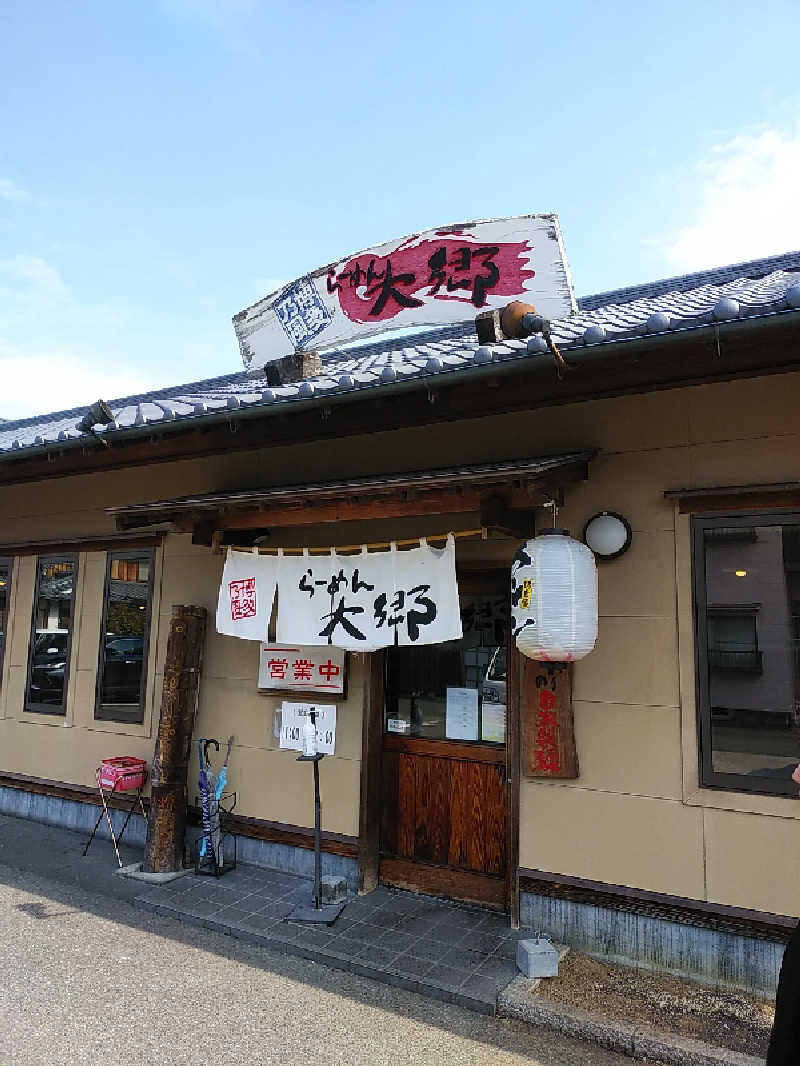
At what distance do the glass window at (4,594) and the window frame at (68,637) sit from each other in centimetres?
54

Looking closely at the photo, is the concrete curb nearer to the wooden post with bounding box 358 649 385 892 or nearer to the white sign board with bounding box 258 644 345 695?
the wooden post with bounding box 358 649 385 892

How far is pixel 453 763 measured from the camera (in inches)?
227

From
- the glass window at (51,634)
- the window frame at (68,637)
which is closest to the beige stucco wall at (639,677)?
the window frame at (68,637)

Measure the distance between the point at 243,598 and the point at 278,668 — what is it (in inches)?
30.3

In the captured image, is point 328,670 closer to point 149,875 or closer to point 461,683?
point 461,683

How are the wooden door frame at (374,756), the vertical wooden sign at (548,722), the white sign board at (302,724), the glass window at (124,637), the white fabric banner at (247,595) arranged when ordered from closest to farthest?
the vertical wooden sign at (548,722), the wooden door frame at (374,756), the white fabric banner at (247,595), the white sign board at (302,724), the glass window at (124,637)

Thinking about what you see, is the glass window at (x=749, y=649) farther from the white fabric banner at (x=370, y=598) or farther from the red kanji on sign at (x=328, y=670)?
the red kanji on sign at (x=328, y=670)

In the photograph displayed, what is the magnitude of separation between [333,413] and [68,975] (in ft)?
14.2

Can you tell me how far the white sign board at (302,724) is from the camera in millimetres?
6094

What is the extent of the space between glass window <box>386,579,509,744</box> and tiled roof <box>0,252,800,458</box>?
2002 millimetres

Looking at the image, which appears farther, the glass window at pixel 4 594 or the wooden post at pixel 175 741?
the glass window at pixel 4 594

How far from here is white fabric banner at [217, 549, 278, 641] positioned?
19.6ft

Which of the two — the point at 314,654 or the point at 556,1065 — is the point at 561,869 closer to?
the point at 556,1065

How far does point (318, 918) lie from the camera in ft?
17.1
